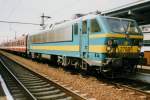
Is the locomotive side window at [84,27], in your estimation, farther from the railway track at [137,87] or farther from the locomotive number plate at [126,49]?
the railway track at [137,87]

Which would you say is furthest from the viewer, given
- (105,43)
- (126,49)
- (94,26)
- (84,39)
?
(84,39)

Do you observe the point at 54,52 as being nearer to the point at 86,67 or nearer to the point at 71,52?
the point at 71,52

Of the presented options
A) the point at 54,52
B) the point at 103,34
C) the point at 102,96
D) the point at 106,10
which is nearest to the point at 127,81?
the point at 103,34

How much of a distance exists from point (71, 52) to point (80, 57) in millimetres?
1411

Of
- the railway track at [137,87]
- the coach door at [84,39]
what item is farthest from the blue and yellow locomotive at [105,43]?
the railway track at [137,87]

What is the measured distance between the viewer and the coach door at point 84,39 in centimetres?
1263

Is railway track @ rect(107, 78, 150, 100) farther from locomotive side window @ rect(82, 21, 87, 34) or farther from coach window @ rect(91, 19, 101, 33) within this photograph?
locomotive side window @ rect(82, 21, 87, 34)

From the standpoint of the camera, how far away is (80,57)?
43.8 ft

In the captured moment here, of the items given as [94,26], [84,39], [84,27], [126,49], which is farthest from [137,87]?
[84,27]

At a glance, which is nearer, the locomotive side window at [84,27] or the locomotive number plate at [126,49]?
the locomotive number plate at [126,49]

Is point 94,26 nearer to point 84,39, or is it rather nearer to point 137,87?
point 84,39

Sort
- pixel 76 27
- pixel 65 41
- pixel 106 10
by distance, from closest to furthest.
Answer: pixel 76 27 → pixel 65 41 → pixel 106 10

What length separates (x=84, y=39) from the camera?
12953 millimetres

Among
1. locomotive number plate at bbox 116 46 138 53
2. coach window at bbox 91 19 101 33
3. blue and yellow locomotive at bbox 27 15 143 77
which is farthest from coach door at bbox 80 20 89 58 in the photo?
locomotive number plate at bbox 116 46 138 53
